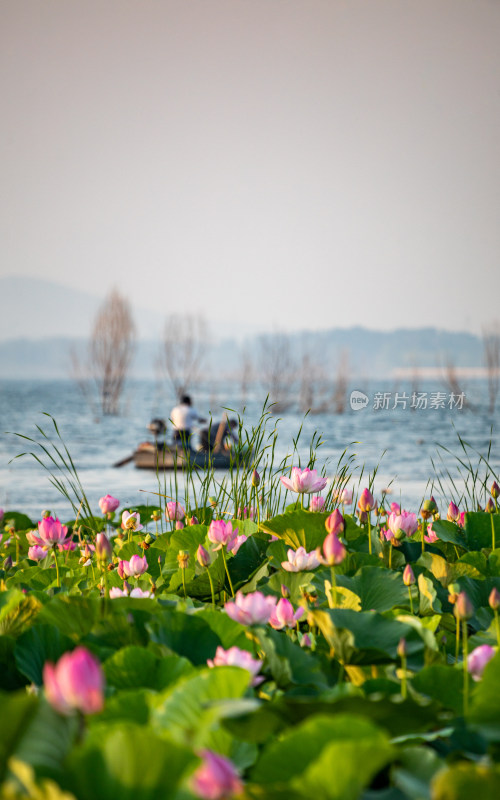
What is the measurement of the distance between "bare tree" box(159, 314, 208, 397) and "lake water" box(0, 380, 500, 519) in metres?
1.55

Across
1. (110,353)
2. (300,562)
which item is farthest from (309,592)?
(110,353)

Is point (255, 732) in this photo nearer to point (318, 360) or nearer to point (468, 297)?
point (318, 360)

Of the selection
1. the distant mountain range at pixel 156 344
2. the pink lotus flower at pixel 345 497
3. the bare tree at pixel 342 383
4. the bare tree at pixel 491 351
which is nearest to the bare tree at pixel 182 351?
the distant mountain range at pixel 156 344

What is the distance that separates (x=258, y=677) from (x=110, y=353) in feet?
86.1

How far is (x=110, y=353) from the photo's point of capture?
2620cm

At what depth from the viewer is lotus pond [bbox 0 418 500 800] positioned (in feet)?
1.19

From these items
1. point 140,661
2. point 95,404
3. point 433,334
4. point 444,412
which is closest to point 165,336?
point 95,404

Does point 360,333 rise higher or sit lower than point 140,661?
higher

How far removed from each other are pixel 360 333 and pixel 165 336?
27.7 metres

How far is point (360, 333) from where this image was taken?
51781 millimetres

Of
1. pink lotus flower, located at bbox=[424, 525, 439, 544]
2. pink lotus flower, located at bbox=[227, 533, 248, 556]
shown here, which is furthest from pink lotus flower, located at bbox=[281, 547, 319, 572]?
pink lotus flower, located at bbox=[424, 525, 439, 544]

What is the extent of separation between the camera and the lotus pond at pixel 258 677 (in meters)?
0.36

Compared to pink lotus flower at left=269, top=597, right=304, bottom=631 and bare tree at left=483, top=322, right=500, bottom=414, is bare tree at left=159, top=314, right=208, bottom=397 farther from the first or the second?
pink lotus flower at left=269, top=597, right=304, bottom=631

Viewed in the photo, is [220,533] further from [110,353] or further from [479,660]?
[110,353]
